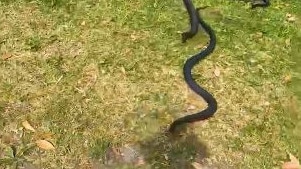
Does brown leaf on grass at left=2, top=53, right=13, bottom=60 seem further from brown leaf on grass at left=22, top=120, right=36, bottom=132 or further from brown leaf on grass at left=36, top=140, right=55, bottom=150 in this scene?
brown leaf on grass at left=36, top=140, right=55, bottom=150

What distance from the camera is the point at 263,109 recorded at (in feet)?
14.1

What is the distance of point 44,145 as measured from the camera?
384 cm

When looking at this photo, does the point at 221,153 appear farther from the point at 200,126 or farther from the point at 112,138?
the point at 112,138

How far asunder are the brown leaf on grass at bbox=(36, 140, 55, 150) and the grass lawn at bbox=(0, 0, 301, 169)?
0.6 inches

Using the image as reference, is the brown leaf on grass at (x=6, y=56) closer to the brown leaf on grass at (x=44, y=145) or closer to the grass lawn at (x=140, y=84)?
the grass lawn at (x=140, y=84)

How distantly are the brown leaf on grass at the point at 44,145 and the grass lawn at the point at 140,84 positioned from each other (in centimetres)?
2

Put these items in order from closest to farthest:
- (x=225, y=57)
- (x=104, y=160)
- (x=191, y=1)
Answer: (x=104, y=160) → (x=225, y=57) → (x=191, y=1)

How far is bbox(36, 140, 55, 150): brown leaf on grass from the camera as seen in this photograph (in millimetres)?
3830

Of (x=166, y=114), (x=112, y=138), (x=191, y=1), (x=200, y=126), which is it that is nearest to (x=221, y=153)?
(x=200, y=126)

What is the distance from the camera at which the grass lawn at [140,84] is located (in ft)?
12.8

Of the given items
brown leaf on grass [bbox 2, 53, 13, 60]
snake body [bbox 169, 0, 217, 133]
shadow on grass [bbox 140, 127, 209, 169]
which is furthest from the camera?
brown leaf on grass [bbox 2, 53, 13, 60]

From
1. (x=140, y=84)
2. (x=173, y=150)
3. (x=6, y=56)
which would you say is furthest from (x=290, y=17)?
(x=6, y=56)

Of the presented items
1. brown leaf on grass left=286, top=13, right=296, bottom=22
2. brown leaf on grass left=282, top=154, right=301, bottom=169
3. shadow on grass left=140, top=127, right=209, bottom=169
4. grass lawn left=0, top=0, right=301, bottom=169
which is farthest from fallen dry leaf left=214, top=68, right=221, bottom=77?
brown leaf on grass left=286, top=13, right=296, bottom=22

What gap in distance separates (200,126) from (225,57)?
0.94 meters
